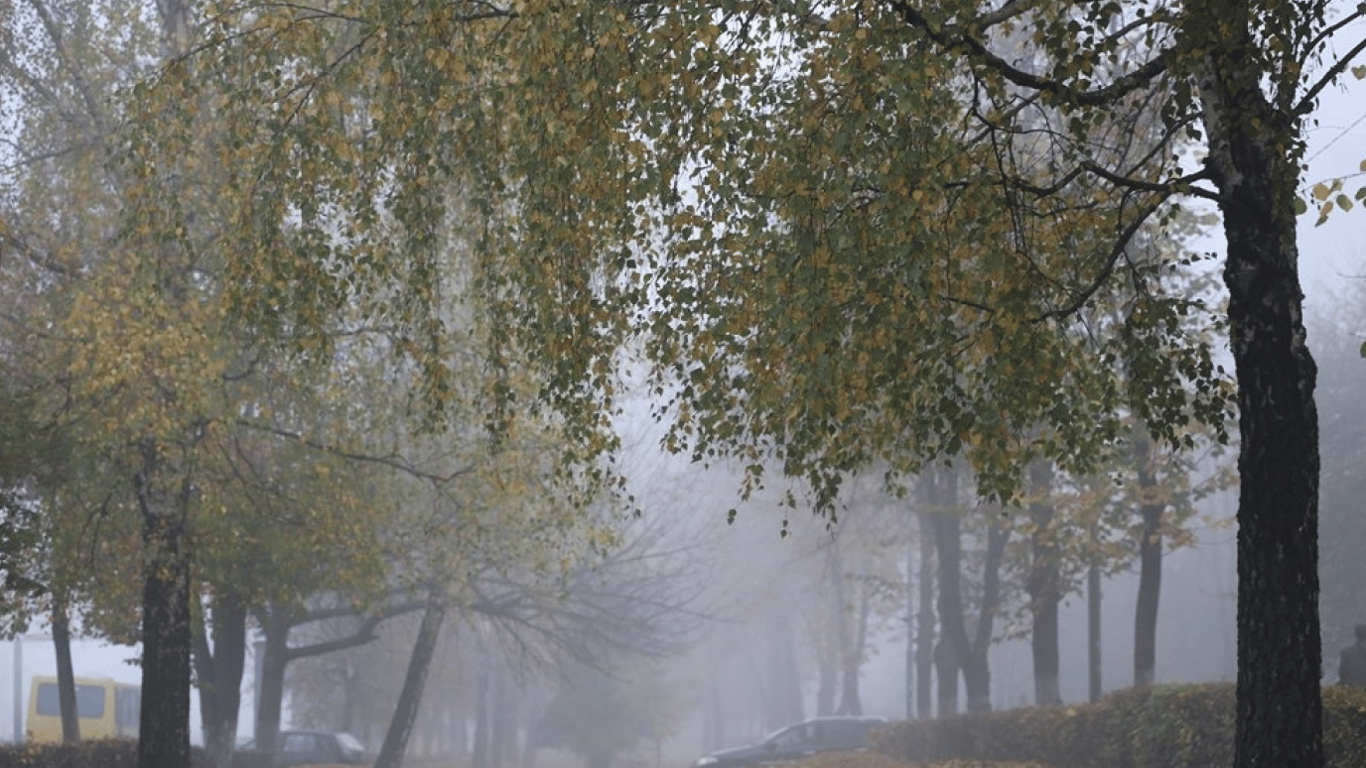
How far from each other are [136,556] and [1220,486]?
1678cm

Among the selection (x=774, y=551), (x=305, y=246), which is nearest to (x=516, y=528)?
(x=305, y=246)

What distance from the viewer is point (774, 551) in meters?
71.8

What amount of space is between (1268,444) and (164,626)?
47.2 ft

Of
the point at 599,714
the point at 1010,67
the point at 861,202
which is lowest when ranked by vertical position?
the point at 599,714

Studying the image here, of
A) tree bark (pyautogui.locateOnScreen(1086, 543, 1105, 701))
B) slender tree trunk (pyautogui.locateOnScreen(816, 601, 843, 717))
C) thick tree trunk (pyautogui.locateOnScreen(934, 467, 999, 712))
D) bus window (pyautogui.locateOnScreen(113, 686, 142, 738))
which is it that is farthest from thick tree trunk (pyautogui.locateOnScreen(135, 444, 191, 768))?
slender tree trunk (pyautogui.locateOnScreen(816, 601, 843, 717))

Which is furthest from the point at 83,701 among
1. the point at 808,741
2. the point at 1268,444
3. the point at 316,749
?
the point at 1268,444

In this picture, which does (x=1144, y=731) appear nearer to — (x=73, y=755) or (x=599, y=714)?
(x=73, y=755)

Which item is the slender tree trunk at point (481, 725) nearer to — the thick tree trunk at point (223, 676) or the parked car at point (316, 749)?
the parked car at point (316, 749)

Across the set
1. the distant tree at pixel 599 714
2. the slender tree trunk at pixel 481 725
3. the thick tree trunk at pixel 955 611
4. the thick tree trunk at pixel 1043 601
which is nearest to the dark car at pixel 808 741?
the thick tree trunk at pixel 955 611

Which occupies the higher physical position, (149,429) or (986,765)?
(149,429)

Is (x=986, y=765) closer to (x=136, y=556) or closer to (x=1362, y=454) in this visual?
(x=136, y=556)

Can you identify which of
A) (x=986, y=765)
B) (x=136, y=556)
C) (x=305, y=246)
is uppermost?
(x=305, y=246)

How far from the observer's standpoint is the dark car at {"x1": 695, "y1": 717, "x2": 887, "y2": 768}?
4459cm

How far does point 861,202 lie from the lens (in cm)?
1008
